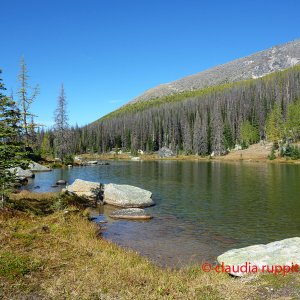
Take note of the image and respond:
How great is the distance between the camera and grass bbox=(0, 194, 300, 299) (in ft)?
30.6

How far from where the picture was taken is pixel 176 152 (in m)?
153

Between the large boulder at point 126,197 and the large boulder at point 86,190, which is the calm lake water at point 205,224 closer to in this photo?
the large boulder at point 126,197

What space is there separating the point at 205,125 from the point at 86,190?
118401mm

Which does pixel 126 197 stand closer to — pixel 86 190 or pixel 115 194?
pixel 115 194

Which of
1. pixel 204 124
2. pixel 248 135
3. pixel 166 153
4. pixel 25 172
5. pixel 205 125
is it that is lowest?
pixel 25 172

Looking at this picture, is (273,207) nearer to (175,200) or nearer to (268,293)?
(175,200)

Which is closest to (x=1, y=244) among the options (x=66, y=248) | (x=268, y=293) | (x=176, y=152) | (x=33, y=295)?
(x=66, y=248)

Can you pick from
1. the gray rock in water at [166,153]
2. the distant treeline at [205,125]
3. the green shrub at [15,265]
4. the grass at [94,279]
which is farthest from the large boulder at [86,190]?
the gray rock in water at [166,153]

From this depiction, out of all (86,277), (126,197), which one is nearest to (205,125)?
(126,197)

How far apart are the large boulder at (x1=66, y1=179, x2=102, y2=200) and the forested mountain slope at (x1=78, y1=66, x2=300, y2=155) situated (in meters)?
102

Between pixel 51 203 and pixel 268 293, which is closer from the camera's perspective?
pixel 268 293

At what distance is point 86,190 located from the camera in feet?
112

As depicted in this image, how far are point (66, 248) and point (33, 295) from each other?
14.0 ft

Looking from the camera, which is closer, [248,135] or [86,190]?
[86,190]
